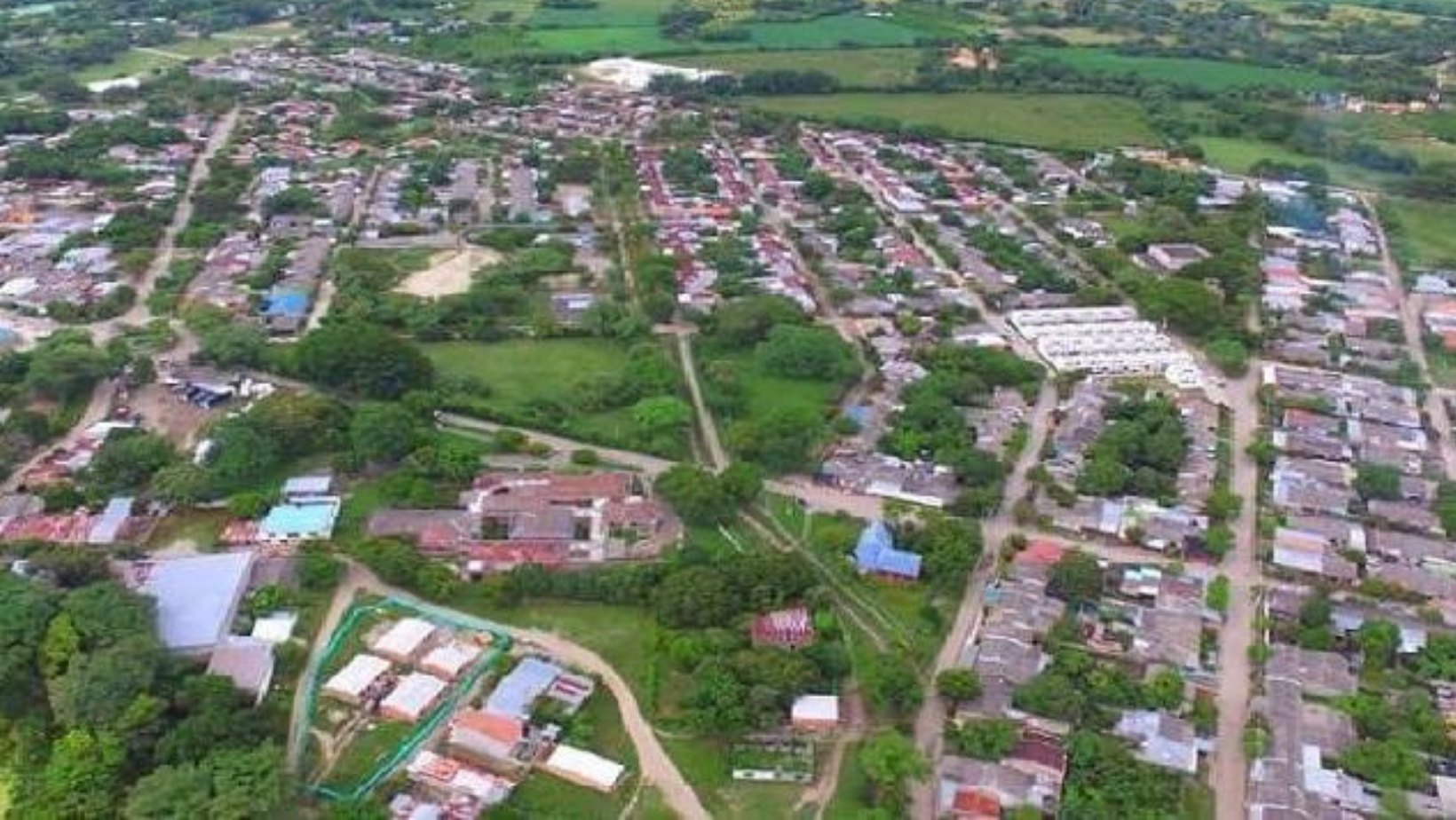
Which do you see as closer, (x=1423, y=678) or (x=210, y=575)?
(x=1423, y=678)

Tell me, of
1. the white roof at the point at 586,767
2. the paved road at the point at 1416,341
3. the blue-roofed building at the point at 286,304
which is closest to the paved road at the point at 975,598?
the white roof at the point at 586,767

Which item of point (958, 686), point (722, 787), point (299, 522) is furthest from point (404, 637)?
point (958, 686)

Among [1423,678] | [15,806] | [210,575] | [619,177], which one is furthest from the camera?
[619,177]

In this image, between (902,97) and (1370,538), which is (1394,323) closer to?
(1370,538)

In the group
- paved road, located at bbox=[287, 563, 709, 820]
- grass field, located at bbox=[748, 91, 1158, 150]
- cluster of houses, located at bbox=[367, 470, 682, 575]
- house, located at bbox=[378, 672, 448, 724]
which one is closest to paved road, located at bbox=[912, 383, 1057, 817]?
paved road, located at bbox=[287, 563, 709, 820]

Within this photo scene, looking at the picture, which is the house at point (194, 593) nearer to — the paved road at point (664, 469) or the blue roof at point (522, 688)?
the blue roof at point (522, 688)

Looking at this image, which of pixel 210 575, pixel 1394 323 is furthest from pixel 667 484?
pixel 1394 323

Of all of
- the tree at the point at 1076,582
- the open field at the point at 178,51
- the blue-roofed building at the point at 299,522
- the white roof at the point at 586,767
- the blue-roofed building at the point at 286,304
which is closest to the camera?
the white roof at the point at 586,767
